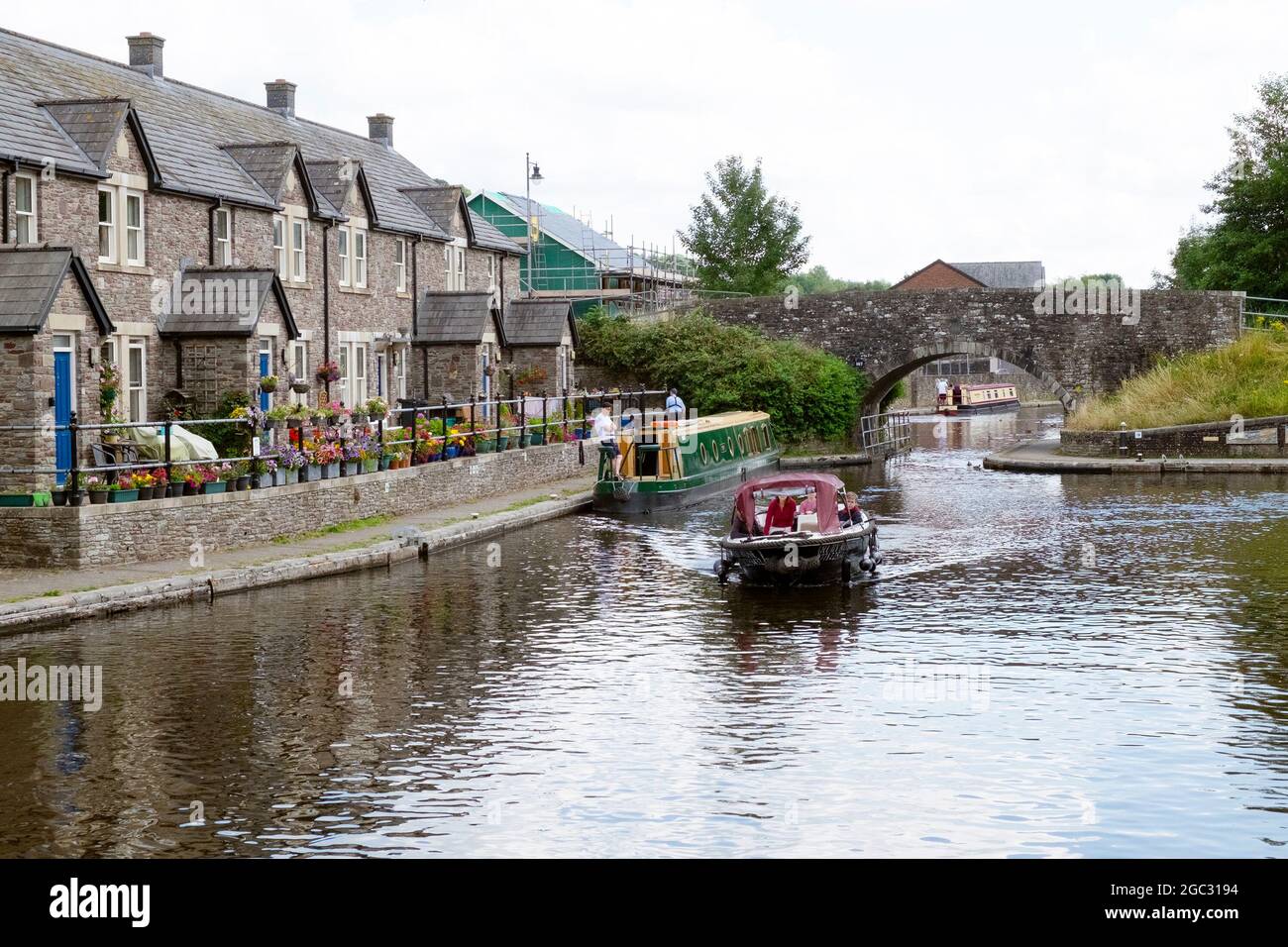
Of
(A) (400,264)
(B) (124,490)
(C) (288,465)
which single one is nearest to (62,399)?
(C) (288,465)

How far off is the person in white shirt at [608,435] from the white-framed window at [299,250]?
7.24 metres

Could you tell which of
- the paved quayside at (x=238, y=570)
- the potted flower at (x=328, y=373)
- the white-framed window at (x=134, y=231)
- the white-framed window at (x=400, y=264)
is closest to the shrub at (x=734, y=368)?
the white-framed window at (x=400, y=264)

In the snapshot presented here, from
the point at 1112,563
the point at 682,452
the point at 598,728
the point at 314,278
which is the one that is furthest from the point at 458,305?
the point at 598,728

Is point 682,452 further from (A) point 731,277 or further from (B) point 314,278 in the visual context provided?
(A) point 731,277

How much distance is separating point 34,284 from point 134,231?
608cm

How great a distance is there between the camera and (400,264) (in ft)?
125

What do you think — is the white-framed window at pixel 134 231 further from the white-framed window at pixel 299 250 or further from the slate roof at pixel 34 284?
the white-framed window at pixel 299 250

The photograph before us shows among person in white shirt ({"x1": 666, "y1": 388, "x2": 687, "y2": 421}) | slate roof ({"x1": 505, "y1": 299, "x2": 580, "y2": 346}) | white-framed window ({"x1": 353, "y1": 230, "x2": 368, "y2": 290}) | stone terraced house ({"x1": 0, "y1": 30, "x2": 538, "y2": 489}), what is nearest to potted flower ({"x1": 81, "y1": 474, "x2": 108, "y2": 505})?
stone terraced house ({"x1": 0, "y1": 30, "x2": 538, "y2": 489})

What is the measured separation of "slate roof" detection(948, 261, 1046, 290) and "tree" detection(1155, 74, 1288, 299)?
Answer: 120ft

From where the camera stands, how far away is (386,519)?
2467cm

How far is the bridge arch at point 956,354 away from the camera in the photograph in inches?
1795

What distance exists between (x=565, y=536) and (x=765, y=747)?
46.1 feet

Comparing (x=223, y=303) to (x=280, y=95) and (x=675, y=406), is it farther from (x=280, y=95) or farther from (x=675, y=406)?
(x=675, y=406)

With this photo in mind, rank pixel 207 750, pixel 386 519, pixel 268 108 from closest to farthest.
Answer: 1. pixel 207 750
2. pixel 386 519
3. pixel 268 108
